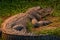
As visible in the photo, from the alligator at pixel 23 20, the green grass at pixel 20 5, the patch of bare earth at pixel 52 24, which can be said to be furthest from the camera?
the green grass at pixel 20 5

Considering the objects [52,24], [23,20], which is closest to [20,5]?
[23,20]

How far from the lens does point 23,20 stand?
6570 mm

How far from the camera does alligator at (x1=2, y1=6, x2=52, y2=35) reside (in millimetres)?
5680

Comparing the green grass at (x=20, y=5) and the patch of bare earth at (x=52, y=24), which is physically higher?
the green grass at (x=20, y=5)

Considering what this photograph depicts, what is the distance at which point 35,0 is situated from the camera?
27.6ft

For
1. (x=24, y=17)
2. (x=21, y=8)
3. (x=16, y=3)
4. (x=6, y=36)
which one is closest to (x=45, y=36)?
(x=6, y=36)

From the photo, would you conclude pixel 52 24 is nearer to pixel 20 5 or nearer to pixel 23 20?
pixel 23 20

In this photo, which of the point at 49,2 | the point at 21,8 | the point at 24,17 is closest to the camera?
the point at 24,17

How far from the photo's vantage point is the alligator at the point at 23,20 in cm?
568

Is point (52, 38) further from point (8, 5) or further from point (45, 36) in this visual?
point (8, 5)

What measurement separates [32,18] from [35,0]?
1.57 meters

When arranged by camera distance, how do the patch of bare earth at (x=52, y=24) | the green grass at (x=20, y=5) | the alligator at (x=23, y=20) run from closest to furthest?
the alligator at (x=23, y=20) → the patch of bare earth at (x=52, y=24) → the green grass at (x=20, y=5)

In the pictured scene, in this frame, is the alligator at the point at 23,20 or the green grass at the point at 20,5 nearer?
the alligator at the point at 23,20

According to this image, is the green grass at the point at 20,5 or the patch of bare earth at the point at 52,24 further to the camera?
the green grass at the point at 20,5
